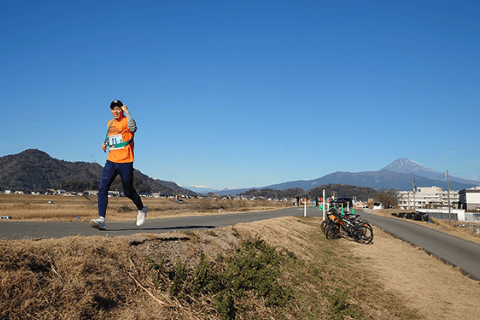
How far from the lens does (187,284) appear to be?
4.75m

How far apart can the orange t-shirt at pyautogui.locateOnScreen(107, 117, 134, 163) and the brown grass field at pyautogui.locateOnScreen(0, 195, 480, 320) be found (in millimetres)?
1499

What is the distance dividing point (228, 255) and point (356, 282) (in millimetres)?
4301

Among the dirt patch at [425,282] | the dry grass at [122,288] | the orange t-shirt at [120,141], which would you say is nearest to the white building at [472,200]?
the dirt patch at [425,282]

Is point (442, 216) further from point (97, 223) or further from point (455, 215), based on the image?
point (97, 223)

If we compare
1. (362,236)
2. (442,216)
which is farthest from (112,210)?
(442,216)

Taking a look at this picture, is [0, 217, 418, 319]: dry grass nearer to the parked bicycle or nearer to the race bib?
the race bib

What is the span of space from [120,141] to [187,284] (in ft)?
9.49

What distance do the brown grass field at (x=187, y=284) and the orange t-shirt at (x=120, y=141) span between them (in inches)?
59.0

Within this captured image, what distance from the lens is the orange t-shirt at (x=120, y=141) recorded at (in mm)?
6125

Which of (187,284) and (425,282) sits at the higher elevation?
(187,284)

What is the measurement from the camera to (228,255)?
681cm

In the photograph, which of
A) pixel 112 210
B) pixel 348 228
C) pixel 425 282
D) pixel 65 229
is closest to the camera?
pixel 65 229

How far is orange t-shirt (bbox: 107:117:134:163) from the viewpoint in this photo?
6125 mm

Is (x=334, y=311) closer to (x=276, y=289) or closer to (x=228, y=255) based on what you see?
(x=276, y=289)
